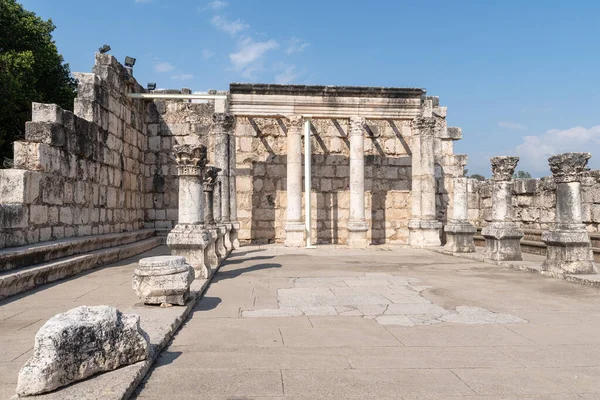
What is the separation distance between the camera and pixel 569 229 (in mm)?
9422

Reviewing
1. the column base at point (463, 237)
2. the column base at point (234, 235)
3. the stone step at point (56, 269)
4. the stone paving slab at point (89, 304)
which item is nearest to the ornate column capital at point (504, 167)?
the column base at point (463, 237)

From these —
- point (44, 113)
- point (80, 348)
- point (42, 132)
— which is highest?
point (44, 113)

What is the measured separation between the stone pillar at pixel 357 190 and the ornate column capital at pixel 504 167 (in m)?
5.41

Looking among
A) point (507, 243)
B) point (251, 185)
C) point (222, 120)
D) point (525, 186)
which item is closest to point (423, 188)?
point (525, 186)

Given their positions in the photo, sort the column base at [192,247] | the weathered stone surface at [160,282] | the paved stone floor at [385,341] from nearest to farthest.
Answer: the paved stone floor at [385,341]
the weathered stone surface at [160,282]
the column base at [192,247]

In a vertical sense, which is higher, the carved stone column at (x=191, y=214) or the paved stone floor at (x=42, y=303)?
the carved stone column at (x=191, y=214)

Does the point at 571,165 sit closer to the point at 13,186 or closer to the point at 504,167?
A: the point at 504,167

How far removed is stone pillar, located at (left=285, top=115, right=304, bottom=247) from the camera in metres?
15.7

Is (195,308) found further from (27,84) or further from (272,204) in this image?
(27,84)

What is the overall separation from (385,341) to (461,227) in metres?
9.61

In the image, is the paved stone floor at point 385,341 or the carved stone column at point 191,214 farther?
the carved stone column at point 191,214

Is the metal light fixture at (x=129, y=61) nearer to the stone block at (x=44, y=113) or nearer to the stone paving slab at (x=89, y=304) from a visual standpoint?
the stone block at (x=44, y=113)

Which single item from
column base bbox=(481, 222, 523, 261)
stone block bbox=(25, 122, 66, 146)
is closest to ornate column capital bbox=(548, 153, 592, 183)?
column base bbox=(481, 222, 523, 261)

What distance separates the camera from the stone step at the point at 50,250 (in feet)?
24.2
